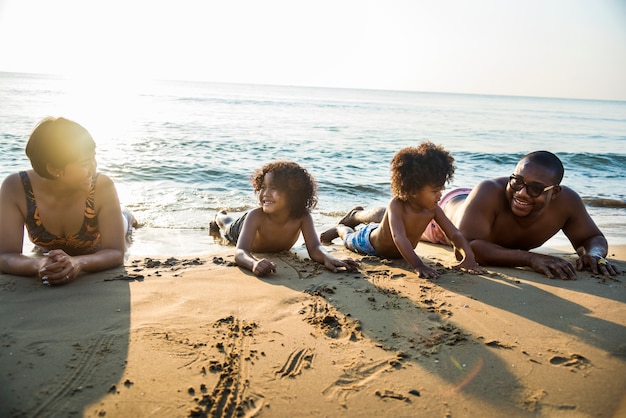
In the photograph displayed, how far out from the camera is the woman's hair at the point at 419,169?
413 cm

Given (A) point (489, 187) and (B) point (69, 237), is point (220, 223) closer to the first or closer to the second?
(B) point (69, 237)

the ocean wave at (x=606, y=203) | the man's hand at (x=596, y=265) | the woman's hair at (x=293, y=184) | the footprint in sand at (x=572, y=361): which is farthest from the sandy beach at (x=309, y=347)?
the ocean wave at (x=606, y=203)

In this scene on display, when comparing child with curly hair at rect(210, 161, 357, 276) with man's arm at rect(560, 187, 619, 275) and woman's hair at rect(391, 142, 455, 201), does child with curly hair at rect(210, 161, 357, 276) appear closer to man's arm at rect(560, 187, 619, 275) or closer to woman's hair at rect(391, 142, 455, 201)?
woman's hair at rect(391, 142, 455, 201)

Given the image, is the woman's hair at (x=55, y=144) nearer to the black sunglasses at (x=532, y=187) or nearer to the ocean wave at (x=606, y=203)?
the black sunglasses at (x=532, y=187)

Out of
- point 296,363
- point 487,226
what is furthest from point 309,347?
point 487,226

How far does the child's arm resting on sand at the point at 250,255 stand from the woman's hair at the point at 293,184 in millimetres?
371

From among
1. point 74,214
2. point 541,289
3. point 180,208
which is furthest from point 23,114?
point 541,289

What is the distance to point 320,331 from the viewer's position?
2713mm

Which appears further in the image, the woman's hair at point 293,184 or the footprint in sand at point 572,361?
the woman's hair at point 293,184

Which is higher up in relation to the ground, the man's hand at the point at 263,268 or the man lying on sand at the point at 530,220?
the man lying on sand at the point at 530,220

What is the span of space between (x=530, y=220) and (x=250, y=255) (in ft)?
8.73

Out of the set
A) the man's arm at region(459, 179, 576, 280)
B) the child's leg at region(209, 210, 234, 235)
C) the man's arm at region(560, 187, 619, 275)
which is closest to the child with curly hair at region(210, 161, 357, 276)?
the child's leg at region(209, 210, 234, 235)

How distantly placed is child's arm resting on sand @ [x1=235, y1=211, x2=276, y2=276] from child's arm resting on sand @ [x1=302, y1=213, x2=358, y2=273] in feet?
1.57

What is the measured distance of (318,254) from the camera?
427 cm
